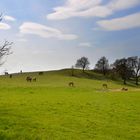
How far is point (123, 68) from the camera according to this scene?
144m

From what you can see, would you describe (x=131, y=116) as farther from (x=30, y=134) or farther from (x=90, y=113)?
(x=30, y=134)

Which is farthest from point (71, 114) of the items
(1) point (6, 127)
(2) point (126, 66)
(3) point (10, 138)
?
(2) point (126, 66)

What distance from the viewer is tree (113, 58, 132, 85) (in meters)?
143

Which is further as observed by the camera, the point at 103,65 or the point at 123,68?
the point at 103,65

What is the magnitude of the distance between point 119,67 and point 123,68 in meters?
1.62

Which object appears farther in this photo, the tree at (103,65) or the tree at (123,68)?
the tree at (103,65)

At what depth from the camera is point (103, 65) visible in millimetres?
171750

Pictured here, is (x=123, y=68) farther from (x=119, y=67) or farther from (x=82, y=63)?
(x=82, y=63)

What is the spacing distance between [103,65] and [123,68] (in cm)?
2830

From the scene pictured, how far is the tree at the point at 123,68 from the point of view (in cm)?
14338

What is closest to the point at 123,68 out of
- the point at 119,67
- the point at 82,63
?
the point at 119,67

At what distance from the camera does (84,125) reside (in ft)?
76.5

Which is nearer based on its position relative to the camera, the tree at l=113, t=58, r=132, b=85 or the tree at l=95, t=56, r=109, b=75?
the tree at l=113, t=58, r=132, b=85

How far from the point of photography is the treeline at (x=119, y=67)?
475 feet
